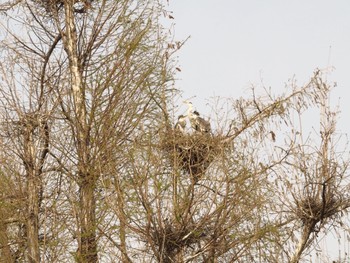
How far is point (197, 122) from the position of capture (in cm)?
1429

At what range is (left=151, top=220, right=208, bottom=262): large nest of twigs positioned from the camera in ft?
35.2

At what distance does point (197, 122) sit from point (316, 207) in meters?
2.53

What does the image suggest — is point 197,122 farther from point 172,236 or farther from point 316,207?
point 172,236

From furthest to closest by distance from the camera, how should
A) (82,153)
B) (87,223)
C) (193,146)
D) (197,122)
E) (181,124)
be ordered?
(197,122) < (181,124) < (193,146) < (82,153) < (87,223)

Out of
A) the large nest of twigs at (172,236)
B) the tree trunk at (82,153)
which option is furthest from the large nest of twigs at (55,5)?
the large nest of twigs at (172,236)

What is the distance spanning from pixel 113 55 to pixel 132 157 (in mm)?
3016

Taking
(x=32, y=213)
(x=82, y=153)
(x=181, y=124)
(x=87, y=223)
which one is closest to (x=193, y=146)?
(x=181, y=124)

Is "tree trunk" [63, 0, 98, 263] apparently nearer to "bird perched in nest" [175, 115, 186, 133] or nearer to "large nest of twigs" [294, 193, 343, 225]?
"bird perched in nest" [175, 115, 186, 133]

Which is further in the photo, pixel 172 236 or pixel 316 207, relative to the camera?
pixel 316 207

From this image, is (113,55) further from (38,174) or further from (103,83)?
Answer: (38,174)

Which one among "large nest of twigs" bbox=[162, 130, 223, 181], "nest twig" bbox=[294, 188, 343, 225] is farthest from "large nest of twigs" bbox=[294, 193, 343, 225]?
"large nest of twigs" bbox=[162, 130, 223, 181]

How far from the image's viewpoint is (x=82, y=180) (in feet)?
39.1

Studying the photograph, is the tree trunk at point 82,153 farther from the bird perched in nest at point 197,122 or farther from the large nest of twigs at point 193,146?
the bird perched in nest at point 197,122

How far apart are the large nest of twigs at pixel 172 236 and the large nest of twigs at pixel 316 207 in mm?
2204
